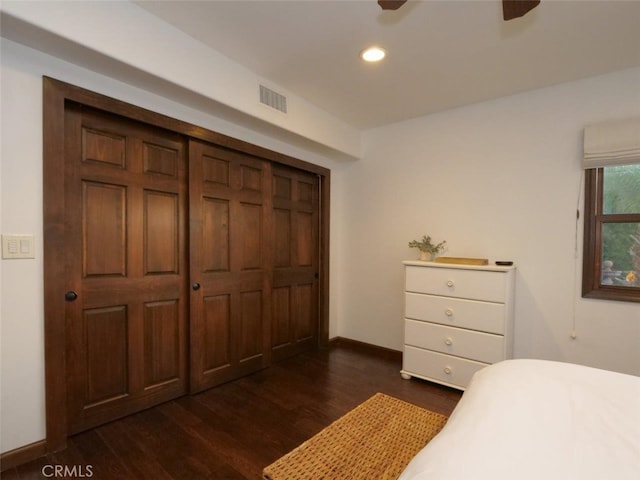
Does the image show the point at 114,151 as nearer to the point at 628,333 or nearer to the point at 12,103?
the point at 12,103

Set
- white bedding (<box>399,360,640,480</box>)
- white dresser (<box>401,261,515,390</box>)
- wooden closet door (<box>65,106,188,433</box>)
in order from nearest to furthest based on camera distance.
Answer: white bedding (<box>399,360,640,480</box>), wooden closet door (<box>65,106,188,433</box>), white dresser (<box>401,261,515,390</box>)

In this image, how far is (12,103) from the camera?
160cm

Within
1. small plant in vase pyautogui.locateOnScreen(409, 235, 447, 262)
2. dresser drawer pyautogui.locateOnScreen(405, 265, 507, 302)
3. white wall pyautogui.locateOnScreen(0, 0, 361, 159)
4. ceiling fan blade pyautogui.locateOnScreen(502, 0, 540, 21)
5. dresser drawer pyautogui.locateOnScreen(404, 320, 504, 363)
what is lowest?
dresser drawer pyautogui.locateOnScreen(404, 320, 504, 363)

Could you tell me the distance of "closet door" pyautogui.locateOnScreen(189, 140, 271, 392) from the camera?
2.45m

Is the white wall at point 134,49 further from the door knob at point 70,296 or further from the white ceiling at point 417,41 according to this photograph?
the door knob at point 70,296

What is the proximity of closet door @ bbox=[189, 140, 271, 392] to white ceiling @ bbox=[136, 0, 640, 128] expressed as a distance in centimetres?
83

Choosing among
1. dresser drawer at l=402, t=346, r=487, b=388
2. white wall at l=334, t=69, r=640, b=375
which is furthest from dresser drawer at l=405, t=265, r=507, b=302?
dresser drawer at l=402, t=346, r=487, b=388

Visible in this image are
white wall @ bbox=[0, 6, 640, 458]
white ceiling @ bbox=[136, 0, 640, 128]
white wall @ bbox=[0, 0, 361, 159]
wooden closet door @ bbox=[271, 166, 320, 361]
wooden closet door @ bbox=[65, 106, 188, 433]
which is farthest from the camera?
wooden closet door @ bbox=[271, 166, 320, 361]

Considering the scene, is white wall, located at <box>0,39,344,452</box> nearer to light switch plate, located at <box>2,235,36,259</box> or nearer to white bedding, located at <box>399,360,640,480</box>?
light switch plate, located at <box>2,235,36,259</box>

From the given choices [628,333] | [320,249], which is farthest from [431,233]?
[628,333]

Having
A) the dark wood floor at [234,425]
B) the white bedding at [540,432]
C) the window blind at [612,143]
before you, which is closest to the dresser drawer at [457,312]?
the dark wood floor at [234,425]

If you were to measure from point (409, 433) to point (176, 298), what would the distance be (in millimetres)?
1874
